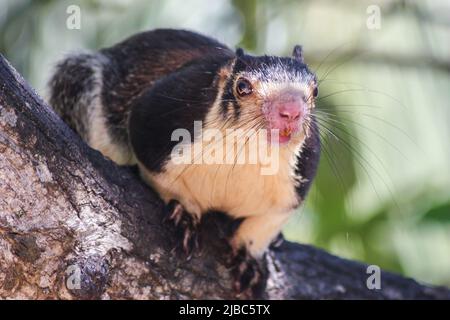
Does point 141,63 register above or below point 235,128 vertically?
above

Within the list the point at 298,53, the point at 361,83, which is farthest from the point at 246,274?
the point at 361,83

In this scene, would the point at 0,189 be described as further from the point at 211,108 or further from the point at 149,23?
the point at 149,23

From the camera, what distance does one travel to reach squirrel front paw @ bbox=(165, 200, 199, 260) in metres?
5.19

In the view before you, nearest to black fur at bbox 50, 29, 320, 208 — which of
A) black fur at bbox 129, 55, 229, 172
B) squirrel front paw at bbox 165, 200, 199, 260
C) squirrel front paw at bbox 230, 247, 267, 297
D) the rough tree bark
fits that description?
black fur at bbox 129, 55, 229, 172

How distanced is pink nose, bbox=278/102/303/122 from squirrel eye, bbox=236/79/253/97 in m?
0.40

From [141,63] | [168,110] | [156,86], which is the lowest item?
[168,110]

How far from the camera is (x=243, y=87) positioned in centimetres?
511

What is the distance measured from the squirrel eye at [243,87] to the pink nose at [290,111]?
1.30ft

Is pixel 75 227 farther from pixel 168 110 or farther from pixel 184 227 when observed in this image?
A: pixel 168 110

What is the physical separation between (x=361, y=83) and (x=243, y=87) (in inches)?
100

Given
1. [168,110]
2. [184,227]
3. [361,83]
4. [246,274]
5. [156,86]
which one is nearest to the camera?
[184,227]

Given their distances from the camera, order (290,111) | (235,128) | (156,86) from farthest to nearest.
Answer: (156,86) → (235,128) → (290,111)

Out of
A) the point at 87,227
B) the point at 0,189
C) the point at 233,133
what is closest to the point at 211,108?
the point at 233,133

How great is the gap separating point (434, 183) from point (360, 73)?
1.20m
